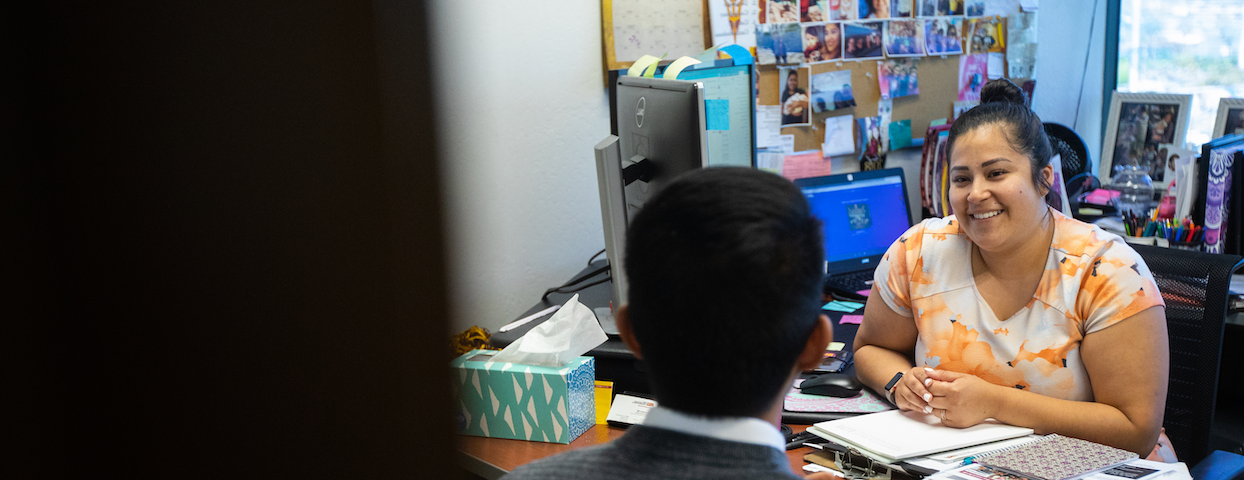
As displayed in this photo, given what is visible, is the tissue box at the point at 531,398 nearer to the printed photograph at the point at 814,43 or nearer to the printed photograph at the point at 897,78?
the printed photograph at the point at 814,43

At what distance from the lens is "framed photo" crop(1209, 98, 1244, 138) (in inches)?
104

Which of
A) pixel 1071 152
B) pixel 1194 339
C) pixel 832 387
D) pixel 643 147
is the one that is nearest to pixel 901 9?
pixel 1071 152

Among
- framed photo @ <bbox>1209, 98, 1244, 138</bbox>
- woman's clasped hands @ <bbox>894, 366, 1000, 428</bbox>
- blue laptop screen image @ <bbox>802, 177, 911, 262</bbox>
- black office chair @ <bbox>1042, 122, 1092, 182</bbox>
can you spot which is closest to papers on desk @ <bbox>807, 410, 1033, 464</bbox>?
woman's clasped hands @ <bbox>894, 366, 1000, 428</bbox>

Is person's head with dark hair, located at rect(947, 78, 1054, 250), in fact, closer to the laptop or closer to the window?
the laptop

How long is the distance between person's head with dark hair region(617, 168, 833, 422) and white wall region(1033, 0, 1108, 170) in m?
2.97

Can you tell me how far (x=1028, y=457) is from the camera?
44.9 inches

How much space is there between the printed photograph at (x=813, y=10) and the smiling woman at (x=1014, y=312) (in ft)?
3.61

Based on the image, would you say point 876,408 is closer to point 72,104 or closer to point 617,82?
point 617,82

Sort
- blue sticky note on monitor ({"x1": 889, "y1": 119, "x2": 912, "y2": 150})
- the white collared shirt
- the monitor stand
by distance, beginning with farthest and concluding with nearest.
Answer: blue sticky note on monitor ({"x1": 889, "y1": 119, "x2": 912, "y2": 150}), the monitor stand, the white collared shirt

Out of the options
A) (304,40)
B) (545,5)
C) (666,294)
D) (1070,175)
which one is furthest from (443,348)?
(1070,175)

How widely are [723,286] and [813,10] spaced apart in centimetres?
222

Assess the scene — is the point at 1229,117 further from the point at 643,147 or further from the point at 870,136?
the point at 643,147

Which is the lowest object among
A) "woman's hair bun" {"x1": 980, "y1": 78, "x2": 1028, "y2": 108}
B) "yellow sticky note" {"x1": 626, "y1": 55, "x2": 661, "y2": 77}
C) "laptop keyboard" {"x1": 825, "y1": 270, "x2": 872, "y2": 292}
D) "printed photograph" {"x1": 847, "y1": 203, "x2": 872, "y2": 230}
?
"laptop keyboard" {"x1": 825, "y1": 270, "x2": 872, "y2": 292}

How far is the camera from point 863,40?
9.04 ft
